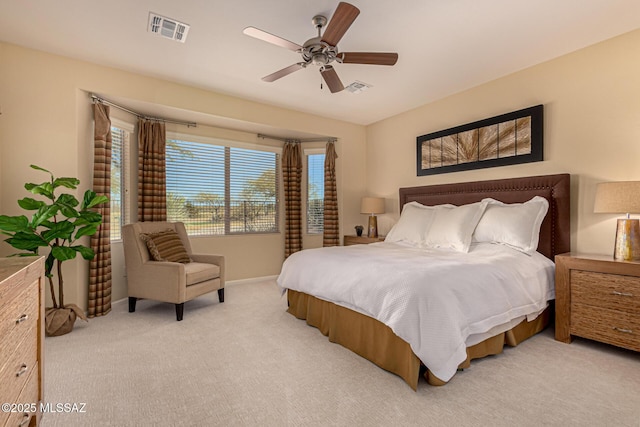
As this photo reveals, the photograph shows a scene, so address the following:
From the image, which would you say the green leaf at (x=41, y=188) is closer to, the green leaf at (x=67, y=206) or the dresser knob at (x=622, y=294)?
the green leaf at (x=67, y=206)

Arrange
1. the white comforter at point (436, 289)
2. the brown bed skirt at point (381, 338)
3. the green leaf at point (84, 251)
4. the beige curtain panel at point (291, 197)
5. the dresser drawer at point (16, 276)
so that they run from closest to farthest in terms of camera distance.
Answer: the dresser drawer at point (16, 276) → the white comforter at point (436, 289) → the brown bed skirt at point (381, 338) → the green leaf at point (84, 251) → the beige curtain panel at point (291, 197)

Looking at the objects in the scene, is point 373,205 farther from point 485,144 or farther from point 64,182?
point 64,182

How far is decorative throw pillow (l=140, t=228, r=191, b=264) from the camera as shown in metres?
3.59

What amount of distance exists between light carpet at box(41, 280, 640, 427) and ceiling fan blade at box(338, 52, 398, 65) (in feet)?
7.95

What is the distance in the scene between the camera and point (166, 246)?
12.3 ft

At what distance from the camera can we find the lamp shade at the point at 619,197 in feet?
8.14

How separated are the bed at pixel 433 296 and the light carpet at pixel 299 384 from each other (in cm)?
14

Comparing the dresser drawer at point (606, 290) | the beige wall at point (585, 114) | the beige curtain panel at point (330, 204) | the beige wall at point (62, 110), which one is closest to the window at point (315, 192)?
the beige curtain panel at point (330, 204)

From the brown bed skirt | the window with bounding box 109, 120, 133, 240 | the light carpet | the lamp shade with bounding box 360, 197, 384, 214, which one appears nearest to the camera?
the light carpet

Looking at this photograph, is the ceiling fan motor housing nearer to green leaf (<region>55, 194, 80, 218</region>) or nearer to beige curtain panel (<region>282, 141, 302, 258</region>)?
green leaf (<region>55, 194, 80, 218</region>)

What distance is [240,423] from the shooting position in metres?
1.70

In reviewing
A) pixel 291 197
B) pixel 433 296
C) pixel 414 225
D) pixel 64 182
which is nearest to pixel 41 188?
pixel 64 182

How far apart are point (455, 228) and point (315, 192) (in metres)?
2.73

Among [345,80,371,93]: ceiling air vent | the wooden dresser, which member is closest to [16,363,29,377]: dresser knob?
the wooden dresser
